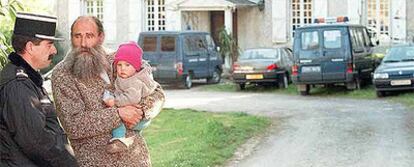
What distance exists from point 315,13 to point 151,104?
2572 centimetres

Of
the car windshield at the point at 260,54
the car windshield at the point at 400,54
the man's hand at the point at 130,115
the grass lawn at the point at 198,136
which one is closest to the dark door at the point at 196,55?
the car windshield at the point at 260,54

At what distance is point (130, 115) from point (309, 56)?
60.1 ft

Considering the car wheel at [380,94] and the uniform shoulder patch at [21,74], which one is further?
the car wheel at [380,94]

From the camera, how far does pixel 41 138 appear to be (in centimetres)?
402

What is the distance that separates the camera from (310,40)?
75.2ft

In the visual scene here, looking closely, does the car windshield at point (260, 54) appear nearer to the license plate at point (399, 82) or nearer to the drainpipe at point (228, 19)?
the drainpipe at point (228, 19)

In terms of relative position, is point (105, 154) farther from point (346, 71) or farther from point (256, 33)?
point (256, 33)

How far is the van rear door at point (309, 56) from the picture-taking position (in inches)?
890

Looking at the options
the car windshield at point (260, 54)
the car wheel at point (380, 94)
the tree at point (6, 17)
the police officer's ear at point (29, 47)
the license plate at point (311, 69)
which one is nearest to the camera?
the police officer's ear at point (29, 47)

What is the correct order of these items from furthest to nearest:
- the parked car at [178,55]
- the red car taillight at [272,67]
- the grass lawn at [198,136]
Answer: the parked car at [178,55], the red car taillight at [272,67], the grass lawn at [198,136]

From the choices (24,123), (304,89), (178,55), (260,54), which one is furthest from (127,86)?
(178,55)

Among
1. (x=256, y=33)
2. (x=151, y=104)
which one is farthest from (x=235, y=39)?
(x=151, y=104)

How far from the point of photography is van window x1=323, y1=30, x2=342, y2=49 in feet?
74.2

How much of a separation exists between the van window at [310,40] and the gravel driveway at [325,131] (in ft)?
4.91
